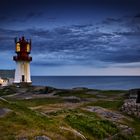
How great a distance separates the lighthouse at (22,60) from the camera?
93.6 metres

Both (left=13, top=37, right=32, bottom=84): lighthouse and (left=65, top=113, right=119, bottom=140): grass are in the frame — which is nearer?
(left=65, top=113, right=119, bottom=140): grass

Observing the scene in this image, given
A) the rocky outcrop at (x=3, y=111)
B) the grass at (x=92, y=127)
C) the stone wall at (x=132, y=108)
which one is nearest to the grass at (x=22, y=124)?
the rocky outcrop at (x=3, y=111)

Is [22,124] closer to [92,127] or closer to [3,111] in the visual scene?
[3,111]

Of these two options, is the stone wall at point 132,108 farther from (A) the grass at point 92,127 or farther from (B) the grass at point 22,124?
(B) the grass at point 22,124

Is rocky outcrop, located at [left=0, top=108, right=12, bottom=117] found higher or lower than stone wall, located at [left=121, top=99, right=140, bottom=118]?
higher

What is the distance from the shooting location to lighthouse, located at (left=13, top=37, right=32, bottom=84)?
9356cm

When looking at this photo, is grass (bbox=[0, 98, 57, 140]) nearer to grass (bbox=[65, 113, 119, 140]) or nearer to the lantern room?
grass (bbox=[65, 113, 119, 140])

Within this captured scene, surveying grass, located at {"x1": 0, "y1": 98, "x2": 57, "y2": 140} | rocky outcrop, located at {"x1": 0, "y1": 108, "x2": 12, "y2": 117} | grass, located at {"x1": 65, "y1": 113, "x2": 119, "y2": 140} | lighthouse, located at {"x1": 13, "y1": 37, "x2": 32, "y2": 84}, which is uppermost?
lighthouse, located at {"x1": 13, "y1": 37, "x2": 32, "y2": 84}

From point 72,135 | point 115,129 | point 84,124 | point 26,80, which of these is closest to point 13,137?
point 72,135

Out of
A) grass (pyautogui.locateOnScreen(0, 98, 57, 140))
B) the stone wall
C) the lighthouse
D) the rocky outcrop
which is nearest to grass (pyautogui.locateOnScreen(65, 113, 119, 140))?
grass (pyautogui.locateOnScreen(0, 98, 57, 140))

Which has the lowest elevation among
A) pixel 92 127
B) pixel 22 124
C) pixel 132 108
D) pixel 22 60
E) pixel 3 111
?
pixel 92 127

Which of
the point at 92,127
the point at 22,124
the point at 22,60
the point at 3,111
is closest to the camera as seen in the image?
the point at 22,124

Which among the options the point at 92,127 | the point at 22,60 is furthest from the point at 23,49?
the point at 92,127

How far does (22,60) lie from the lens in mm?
93562
